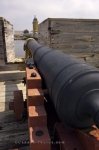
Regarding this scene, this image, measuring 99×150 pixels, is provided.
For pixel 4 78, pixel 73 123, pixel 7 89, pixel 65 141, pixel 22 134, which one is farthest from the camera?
pixel 4 78

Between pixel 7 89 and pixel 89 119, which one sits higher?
pixel 89 119

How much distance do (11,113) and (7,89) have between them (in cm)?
191

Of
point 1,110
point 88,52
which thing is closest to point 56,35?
point 88,52

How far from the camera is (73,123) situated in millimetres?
2086

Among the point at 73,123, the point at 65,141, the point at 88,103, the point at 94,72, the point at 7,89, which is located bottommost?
the point at 7,89

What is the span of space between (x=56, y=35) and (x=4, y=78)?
1.95 meters

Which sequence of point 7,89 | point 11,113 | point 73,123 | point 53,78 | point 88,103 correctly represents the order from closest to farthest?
point 88,103 → point 73,123 → point 53,78 → point 11,113 → point 7,89

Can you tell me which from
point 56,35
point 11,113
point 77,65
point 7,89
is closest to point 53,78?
point 77,65

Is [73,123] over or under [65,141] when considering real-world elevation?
over

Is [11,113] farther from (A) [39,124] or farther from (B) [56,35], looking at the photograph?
(B) [56,35]

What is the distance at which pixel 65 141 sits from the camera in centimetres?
226

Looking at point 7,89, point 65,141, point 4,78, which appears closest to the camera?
point 65,141

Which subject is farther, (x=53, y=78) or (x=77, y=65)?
(x=53, y=78)

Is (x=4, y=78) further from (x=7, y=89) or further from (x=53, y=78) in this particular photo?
(x=53, y=78)
